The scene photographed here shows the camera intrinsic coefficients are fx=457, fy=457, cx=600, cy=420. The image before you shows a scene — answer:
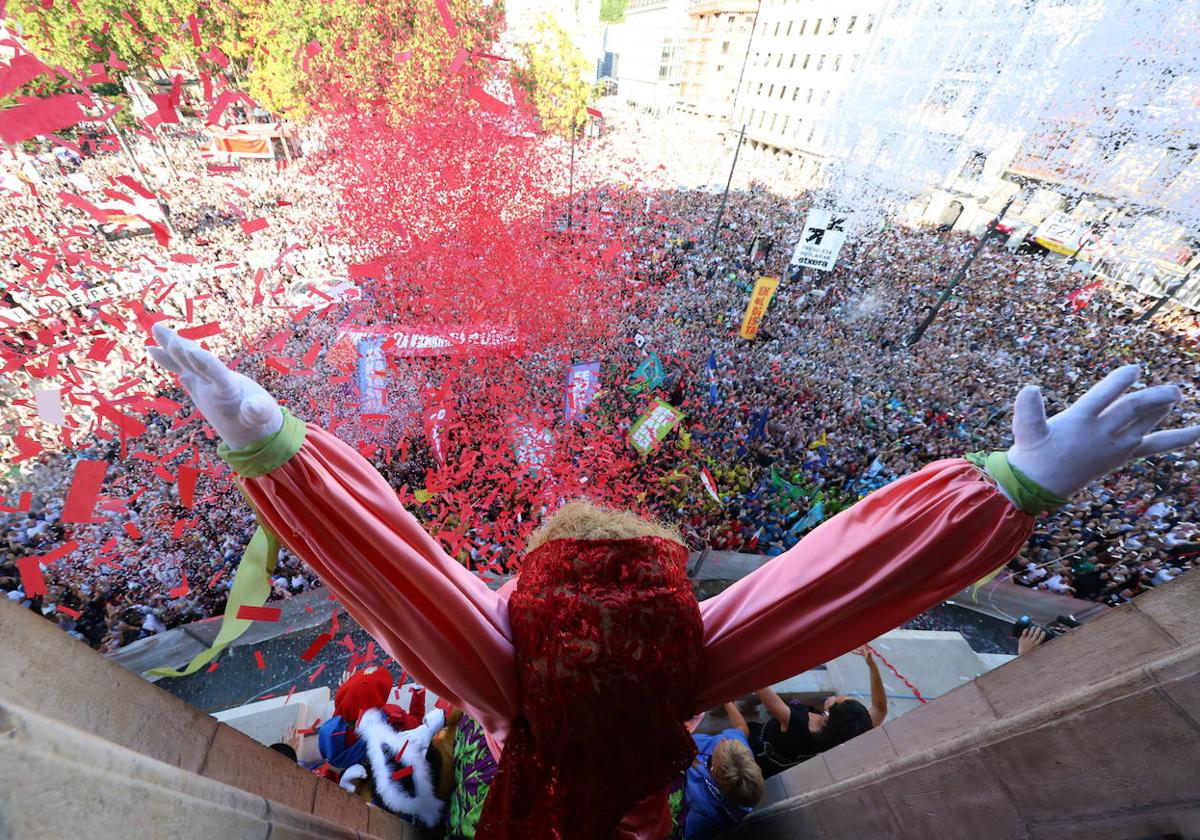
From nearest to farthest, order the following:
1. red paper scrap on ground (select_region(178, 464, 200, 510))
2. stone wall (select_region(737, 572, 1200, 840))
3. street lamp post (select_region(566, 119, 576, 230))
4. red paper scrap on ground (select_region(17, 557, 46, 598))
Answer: stone wall (select_region(737, 572, 1200, 840)), red paper scrap on ground (select_region(17, 557, 46, 598)), red paper scrap on ground (select_region(178, 464, 200, 510)), street lamp post (select_region(566, 119, 576, 230))

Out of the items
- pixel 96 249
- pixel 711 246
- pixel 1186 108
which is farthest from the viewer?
pixel 711 246

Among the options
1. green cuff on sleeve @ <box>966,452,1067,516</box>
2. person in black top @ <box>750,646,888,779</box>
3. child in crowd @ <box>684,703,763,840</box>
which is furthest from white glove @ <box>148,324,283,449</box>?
person in black top @ <box>750,646,888,779</box>

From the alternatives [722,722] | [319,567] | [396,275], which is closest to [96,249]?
[396,275]

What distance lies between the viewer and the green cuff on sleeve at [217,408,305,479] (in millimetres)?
837

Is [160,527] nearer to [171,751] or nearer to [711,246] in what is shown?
[171,751]

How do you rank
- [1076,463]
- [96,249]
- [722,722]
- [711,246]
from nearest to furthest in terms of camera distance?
1. [1076,463]
2. [722,722]
3. [96,249]
4. [711,246]

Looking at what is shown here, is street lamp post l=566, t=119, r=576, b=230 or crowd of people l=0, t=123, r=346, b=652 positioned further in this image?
street lamp post l=566, t=119, r=576, b=230

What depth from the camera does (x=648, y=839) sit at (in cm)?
119

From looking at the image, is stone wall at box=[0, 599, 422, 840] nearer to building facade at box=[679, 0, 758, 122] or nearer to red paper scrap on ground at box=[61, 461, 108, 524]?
red paper scrap on ground at box=[61, 461, 108, 524]

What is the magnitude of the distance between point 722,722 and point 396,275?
4.24 m

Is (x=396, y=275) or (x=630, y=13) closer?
(x=630, y=13)

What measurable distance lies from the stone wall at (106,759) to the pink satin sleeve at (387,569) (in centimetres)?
30

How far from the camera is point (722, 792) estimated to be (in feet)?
5.38

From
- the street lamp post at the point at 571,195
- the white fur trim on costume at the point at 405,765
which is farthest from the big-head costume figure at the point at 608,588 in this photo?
the street lamp post at the point at 571,195
